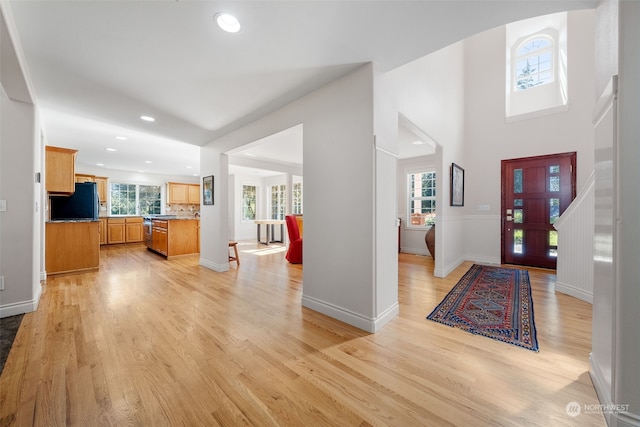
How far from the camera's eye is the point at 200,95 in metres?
2.75

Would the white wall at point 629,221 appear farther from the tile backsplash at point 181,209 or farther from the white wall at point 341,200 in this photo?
the tile backsplash at point 181,209

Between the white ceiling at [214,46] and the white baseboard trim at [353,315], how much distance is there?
2243mm

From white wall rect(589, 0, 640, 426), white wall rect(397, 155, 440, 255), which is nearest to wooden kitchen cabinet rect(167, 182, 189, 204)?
white wall rect(397, 155, 440, 255)

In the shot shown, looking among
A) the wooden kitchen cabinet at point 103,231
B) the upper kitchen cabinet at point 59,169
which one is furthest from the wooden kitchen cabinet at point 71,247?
the wooden kitchen cabinet at point 103,231

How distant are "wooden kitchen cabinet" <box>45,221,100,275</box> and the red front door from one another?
7702 millimetres

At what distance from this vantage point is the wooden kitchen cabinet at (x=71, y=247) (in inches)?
157

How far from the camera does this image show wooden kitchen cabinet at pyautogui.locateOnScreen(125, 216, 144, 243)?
300 inches

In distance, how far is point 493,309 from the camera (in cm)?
262

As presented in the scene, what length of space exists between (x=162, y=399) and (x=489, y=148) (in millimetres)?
6219

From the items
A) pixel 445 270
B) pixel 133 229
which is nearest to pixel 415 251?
pixel 445 270

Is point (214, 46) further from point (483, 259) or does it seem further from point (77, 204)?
point (483, 259)

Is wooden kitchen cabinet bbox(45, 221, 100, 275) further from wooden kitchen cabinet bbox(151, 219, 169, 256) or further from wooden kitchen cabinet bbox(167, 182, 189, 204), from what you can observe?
wooden kitchen cabinet bbox(167, 182, 189, 204)

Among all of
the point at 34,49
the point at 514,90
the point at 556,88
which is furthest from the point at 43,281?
the point at 556,88

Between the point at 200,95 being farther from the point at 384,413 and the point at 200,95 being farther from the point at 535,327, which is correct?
the point at 535,327
